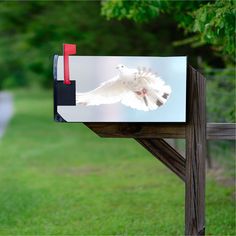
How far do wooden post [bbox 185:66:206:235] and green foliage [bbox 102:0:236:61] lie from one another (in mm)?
1378

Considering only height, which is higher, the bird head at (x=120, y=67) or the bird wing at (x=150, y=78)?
the bird head at (x=120, y=67)

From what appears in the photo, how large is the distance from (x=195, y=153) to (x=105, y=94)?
35.0 inches

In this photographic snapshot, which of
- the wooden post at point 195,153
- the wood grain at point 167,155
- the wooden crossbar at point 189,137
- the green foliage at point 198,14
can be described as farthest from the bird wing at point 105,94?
the green foliage at point 198,14

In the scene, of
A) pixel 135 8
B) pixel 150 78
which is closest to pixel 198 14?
pixel 135 8

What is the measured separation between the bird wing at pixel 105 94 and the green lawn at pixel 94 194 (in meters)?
2.47

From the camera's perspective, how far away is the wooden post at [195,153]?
5473 millimetres

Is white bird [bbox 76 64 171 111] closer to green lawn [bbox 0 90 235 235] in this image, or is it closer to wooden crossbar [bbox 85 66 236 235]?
wooden crossbar [bbox 85 66 236 235]

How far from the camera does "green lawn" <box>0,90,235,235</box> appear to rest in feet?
25.5

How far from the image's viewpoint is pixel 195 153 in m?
5.55

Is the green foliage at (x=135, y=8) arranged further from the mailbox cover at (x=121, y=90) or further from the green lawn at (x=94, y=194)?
the mailbox cover at (x=121, y=90)

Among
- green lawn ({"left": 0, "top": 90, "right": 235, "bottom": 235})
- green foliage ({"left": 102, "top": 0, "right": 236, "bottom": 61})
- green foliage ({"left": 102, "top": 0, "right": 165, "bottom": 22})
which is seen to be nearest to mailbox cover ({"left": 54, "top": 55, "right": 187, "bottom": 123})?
green foliage ({"left": 102, "top": 0, "right": 236, "bottom": 61})

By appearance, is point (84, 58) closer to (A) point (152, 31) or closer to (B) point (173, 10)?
(B) point (173, 10)

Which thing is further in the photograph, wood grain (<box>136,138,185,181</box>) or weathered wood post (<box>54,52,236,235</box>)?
wood grain (<box>136,138,185,181</box>)

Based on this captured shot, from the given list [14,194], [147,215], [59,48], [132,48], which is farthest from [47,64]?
[147,215]
